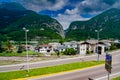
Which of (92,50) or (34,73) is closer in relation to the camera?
(34,73)

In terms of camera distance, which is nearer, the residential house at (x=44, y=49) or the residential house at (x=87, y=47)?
the residential house at (x=87, y=47)

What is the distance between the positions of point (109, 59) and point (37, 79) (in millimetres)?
19064

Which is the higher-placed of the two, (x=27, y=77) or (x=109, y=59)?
(x=109, y=59)

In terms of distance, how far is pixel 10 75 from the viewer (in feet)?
137

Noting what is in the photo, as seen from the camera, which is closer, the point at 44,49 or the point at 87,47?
the point at 87,47

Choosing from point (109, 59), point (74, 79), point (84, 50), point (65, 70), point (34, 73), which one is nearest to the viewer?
point (109, 59)

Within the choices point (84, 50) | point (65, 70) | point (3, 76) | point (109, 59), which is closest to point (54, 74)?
point (65, 70)

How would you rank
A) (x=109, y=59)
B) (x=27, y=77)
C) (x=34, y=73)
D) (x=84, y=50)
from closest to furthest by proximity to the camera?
(x=109, y=59), (x=27, y=77), (x=34, y=73), (x=84, y=50)

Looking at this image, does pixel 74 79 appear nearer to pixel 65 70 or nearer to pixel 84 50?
pixel 65 70

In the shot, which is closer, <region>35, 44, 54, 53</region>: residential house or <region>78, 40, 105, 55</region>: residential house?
<region>78, 40, 105, 55</region>: residential house

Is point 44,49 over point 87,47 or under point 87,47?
under

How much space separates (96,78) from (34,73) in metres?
11.9

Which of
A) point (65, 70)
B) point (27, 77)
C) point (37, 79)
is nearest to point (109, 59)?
point (37, 79)

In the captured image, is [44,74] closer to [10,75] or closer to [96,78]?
[10,75]
